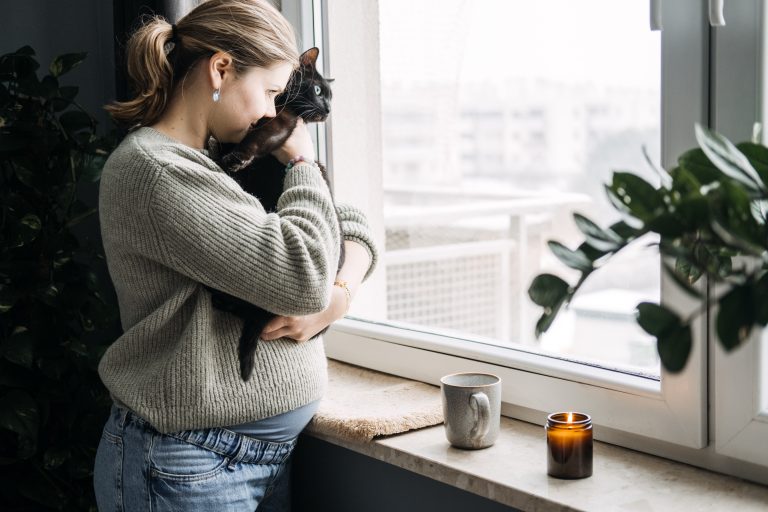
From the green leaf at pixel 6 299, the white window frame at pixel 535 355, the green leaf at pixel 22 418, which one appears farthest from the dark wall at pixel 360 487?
the green leaf at pixel 6 299

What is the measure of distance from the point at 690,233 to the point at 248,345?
0.83 metres

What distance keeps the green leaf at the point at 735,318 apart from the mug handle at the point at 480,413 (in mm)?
777

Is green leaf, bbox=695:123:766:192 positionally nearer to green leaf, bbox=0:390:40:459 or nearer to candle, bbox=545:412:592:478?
candle, bbox=545:412:592:478

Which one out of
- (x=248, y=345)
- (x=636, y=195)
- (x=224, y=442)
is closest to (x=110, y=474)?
(x=224, y=442)

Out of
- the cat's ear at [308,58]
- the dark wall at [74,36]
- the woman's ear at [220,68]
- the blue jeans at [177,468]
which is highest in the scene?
the dark wall at [74,36]

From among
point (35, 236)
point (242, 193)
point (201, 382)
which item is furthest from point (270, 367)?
point (35, 236)

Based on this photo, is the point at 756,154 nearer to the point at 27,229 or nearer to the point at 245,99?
the point at 245,99

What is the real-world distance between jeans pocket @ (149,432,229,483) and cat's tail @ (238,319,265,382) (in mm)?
135

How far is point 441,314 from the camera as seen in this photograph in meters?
2.81

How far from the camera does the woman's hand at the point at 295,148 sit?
1341mm

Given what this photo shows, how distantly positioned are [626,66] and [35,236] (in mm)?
1268

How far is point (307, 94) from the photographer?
1.43 meters

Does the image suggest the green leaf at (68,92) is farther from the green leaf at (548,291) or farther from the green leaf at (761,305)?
the green leaf at (761,305)

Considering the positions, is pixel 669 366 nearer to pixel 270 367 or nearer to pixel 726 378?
pixel 726 378
